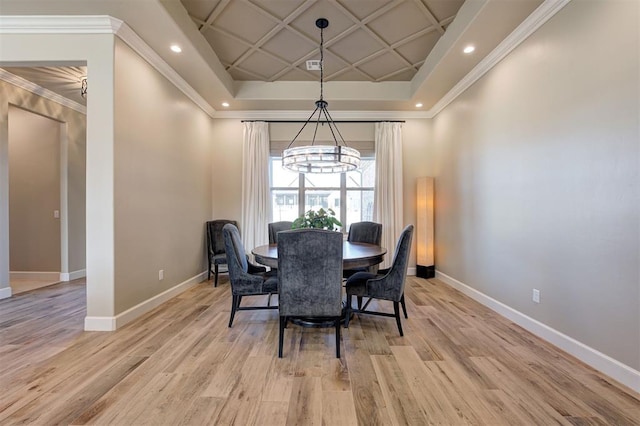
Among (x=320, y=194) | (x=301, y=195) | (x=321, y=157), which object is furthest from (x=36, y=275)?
(x=321, y=157)

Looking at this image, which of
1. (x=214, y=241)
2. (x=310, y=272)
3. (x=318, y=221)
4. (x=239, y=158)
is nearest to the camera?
(x=310, y=272)

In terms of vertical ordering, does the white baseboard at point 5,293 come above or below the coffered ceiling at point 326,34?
below

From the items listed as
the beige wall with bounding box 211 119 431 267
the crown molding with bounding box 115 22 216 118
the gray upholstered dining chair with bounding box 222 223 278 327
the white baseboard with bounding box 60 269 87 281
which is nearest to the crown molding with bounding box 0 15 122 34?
the crown molding with bounding box 115 22 216 118

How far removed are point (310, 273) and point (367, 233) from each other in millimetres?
1872

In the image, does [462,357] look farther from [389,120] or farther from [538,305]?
[389,120]

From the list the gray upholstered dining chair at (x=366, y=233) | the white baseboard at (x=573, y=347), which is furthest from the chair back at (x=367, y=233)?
the white baseboard at (x=573, y=347)

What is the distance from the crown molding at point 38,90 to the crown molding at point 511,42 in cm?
592

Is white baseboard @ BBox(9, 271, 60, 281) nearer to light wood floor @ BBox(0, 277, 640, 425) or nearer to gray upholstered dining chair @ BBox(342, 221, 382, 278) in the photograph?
light wood floor @ BBox(0, 277, 640, 425)

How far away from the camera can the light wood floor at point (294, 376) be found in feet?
5.20

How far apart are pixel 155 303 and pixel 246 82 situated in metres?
3.47

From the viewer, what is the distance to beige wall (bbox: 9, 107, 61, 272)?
15.4 feet

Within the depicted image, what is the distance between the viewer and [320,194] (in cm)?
545

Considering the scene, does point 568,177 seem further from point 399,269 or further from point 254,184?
point 254,184

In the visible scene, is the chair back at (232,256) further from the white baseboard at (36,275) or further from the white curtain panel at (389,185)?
the white baseboard at (36,275)
